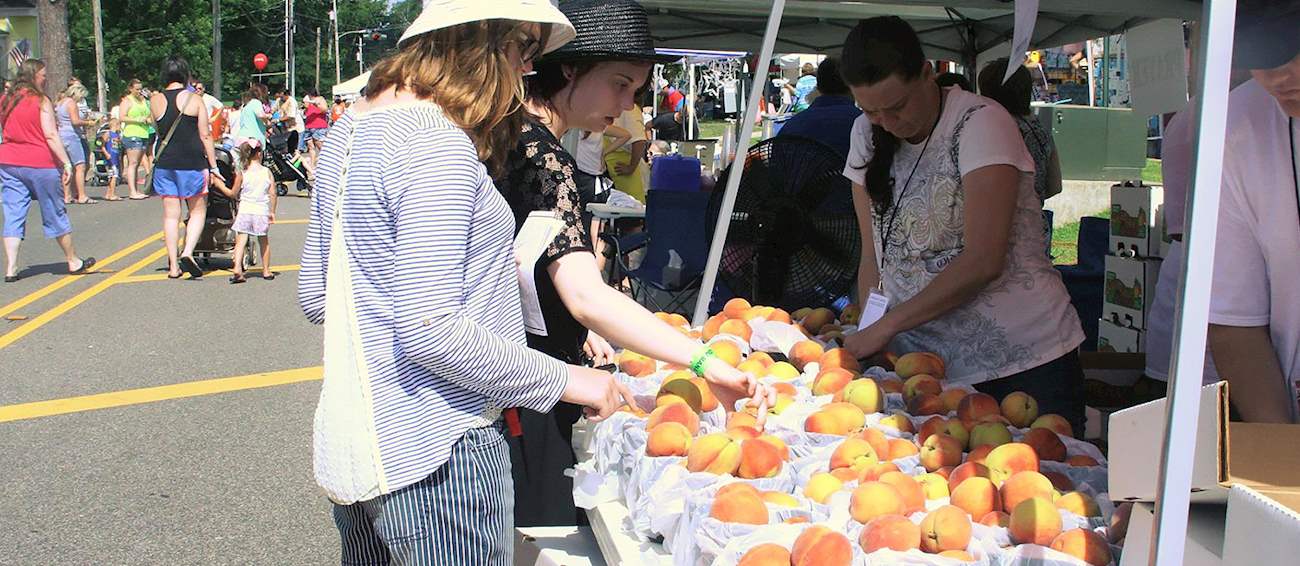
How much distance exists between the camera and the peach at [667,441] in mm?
2115

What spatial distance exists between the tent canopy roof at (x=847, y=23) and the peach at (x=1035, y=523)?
3619 mm

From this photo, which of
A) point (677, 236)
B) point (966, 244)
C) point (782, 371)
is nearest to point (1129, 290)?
point (677, 236)

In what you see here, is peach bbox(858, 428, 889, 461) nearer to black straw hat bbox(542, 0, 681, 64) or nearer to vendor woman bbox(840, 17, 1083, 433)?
vendor woman bbox(840, 17, 1083, 433)

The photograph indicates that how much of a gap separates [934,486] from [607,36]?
3.48ft

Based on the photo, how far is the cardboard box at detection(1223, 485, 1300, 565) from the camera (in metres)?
1.20

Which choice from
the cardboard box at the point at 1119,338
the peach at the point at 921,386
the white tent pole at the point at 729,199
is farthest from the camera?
the cardboard box at the point at 1119,338

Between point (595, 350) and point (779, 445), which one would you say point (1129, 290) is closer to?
point (595, 350)

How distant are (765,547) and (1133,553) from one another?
504 mm

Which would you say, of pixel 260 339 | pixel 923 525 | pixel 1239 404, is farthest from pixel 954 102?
pixel 260 339

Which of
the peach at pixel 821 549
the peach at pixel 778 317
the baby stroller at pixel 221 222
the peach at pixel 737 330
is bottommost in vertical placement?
the baby stroller at pixel 221 222

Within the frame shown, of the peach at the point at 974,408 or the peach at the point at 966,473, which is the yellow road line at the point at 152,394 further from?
the peach at the point at 966,473

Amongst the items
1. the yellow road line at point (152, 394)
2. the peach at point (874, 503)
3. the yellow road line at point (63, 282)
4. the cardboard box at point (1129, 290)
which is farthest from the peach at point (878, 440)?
the yellow road line at point (63, 282)

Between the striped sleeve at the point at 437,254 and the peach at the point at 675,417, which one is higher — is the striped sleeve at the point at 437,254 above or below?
above

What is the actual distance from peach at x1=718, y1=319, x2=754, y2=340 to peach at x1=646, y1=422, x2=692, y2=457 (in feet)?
2.89
